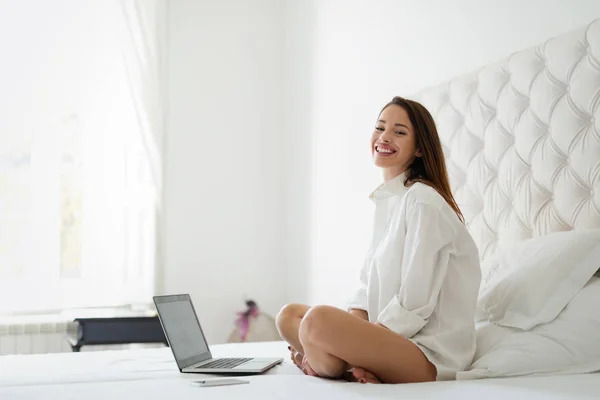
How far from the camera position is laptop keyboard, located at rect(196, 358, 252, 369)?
201 cm

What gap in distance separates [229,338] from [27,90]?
1694mm

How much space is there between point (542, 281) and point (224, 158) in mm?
2709

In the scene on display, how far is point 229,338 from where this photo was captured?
4.20m

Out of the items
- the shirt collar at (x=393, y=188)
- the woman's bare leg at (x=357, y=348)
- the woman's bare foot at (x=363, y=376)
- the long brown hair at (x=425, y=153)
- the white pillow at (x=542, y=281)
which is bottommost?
the woman's bare foot at (x=363, y=376)

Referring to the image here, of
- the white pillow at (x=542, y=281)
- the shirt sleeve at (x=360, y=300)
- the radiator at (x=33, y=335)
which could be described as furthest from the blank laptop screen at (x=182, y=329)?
the radiator at (x=33, y=335)

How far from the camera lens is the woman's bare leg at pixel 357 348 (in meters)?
1.68

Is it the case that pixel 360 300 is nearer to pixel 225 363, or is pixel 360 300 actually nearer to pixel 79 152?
pixel 225 363

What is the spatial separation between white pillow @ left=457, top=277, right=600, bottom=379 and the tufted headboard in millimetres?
326

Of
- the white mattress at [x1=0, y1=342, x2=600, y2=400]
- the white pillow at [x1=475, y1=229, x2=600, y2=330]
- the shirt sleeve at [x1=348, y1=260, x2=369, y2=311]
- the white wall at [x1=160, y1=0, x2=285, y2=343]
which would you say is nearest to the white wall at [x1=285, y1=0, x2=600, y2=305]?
the white wall at [x1=160, y1=0, x2=285, y2=343]

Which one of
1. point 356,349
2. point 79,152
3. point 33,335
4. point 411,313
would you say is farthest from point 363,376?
point 79,152

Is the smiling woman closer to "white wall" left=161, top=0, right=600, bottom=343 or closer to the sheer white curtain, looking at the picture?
"white wall" left=161, top=0, right=600, bottom=343

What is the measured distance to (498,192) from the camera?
2463mm

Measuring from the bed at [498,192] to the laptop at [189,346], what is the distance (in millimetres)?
65

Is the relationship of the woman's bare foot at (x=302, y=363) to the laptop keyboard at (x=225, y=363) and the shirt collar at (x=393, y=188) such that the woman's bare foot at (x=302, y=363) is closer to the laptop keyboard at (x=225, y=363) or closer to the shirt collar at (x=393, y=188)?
the laptop keyboard at (x=225, y=363)
